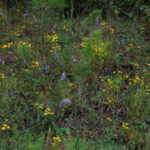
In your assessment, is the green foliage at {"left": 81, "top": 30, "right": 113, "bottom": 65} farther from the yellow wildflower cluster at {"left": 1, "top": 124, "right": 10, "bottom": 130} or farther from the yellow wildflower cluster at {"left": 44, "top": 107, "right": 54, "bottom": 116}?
the yellow wildflower cluster at {"left": 1, "top": 124, "right": 10, "bottom": 130}

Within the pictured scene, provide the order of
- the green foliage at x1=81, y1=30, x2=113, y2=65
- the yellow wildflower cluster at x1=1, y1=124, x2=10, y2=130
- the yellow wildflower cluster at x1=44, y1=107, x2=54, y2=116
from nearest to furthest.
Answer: the yellow wildflower cluster at x1=1, y1=124, x2=10, y2=130
the yellow wildflower cluster at x1=44, y1=107, x2=54, y2=116
the green foliage at x1=81, y1=30, x2=113, y2=65

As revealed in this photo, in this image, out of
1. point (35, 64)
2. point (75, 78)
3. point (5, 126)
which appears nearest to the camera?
point (5, 126)

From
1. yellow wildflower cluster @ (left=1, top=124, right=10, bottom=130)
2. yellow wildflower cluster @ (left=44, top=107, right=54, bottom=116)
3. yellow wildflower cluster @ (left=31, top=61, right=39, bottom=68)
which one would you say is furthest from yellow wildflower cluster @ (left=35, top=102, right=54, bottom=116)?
yellow wildflower cluster @ (left=31, top=61, right=39, bottom=68)

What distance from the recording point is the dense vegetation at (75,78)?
205cm

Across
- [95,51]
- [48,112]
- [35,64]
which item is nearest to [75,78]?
[95,51]

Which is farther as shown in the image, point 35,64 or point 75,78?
point 35,64

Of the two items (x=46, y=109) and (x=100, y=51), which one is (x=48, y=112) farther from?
(x=100, y=51)

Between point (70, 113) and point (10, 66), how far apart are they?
121 centimetres

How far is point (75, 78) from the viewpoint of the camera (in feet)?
9.00

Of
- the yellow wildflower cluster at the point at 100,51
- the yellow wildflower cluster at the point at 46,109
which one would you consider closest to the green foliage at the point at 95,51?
the yellow wildflower cluster at the point at 100,51

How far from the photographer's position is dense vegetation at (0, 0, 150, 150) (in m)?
2.05

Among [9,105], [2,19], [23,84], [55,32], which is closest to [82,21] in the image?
[55,32]

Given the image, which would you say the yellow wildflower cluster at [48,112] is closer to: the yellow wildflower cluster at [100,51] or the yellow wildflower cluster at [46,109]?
the yellow wildflower cluster at [46,109]

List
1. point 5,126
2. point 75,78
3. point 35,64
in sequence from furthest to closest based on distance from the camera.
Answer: point 35,64
point 75,78
point 5,126
